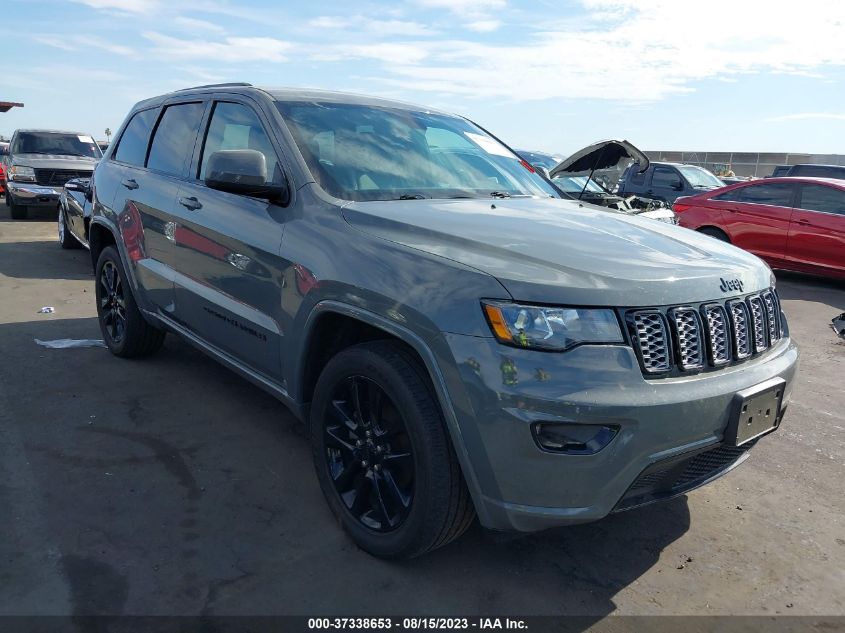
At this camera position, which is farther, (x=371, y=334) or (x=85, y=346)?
(x=85, y=346)

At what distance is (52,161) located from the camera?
13.9m

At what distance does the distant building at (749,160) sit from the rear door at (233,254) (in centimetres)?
3021

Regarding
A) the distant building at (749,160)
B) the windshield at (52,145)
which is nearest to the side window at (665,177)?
the windshield at (52,145)

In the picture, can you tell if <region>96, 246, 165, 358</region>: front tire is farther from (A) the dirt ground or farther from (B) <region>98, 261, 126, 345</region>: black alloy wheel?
(A) the dirt ground

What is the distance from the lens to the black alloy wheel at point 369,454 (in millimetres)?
2799

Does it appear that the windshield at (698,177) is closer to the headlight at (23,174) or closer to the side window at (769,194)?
the side window at (769,194)

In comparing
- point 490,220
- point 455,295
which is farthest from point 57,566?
point 490,220

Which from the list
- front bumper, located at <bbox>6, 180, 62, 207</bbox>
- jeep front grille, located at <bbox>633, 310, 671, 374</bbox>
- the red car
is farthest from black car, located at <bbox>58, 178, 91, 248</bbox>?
the red car

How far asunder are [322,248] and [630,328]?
4.22ft

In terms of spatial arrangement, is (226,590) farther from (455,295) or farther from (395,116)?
(395,116)

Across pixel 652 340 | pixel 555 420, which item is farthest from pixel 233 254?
pixel 652 340

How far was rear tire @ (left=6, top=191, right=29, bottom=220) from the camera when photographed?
1377 cm

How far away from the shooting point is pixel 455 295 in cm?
249

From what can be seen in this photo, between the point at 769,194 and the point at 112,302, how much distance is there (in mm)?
8866
